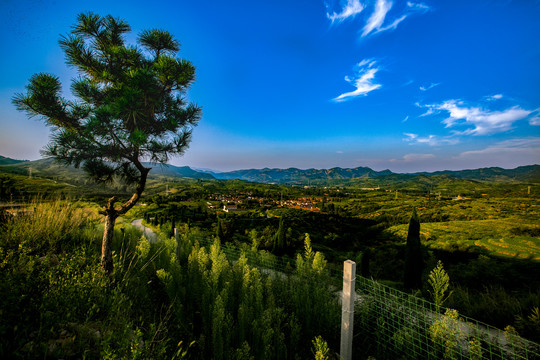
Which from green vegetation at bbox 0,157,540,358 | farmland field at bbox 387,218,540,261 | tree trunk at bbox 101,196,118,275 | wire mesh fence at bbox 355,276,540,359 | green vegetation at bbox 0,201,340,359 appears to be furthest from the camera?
farmland field at bbox 387,218,540,261

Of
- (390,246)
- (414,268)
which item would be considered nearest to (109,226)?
(414,268)

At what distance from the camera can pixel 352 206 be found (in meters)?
55.3

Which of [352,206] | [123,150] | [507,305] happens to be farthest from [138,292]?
[352,206]

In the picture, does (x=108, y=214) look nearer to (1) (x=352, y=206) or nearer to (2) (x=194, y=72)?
(2) (x=194, y=72)

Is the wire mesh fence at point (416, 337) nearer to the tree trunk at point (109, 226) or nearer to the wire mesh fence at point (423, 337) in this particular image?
the wire mesh fence at point (423, 337)

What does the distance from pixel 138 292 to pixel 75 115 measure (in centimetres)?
304

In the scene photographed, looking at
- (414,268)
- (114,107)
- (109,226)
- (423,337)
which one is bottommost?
(414,268)

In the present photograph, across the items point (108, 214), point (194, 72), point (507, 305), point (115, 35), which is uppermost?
point (115, 35)

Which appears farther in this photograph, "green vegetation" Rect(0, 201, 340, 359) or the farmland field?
the farmland field

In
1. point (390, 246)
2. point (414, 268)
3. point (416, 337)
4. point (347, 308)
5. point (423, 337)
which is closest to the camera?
point (347, 308)

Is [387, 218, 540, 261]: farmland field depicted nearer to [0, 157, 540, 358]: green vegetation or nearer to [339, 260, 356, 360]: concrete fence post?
[0, 157, 540, 358]: green vegetation

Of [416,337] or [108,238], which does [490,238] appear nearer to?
[416,337]

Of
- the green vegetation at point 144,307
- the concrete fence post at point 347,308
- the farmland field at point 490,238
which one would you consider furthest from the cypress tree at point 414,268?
the farmland field at point 490,238

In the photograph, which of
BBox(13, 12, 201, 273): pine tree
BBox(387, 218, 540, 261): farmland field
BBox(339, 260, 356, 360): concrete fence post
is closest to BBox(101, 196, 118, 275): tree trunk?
BBox(13, 12, 201, 273): pine tree
